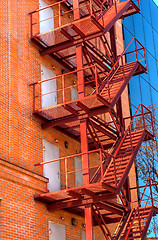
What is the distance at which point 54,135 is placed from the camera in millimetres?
22016

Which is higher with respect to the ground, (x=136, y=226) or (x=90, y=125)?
(x=90, y=125)

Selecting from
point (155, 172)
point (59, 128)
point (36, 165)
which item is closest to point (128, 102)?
point (155, 172)

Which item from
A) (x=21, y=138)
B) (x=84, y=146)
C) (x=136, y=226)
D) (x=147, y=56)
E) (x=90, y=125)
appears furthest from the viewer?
(x=147, y=56)

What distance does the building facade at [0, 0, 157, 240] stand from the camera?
1862 centimetres

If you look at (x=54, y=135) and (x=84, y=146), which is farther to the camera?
(x=54, y=135)

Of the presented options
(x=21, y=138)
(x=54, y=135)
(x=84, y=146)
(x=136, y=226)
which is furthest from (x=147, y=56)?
(x=21, y=138)

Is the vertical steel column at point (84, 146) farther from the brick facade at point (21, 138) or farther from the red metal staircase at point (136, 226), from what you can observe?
the red metal staircase at point (136, 226)

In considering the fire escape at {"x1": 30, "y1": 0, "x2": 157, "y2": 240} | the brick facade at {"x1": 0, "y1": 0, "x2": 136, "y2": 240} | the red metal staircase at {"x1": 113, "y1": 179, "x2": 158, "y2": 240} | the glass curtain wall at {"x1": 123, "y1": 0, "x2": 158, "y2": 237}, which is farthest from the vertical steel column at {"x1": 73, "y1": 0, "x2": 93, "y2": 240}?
the glass curtain wall at {"x1": 123, "y1": 0, "x2": 158, "y2": 237}

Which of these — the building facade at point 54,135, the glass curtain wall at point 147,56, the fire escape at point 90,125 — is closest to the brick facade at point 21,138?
the building facade at point 54,135

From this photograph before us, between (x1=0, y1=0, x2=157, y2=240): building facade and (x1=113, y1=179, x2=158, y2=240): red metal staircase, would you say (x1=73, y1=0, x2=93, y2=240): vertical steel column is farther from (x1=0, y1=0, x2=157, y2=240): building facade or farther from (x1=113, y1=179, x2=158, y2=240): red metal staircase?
(x1=113, y1=179, x2=158, y2=240): red metal staircase

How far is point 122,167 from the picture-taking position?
2081cm

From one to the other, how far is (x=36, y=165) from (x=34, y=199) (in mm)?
1447

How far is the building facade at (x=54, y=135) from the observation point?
18.6m

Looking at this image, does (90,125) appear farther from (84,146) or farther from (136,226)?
(136,226)
